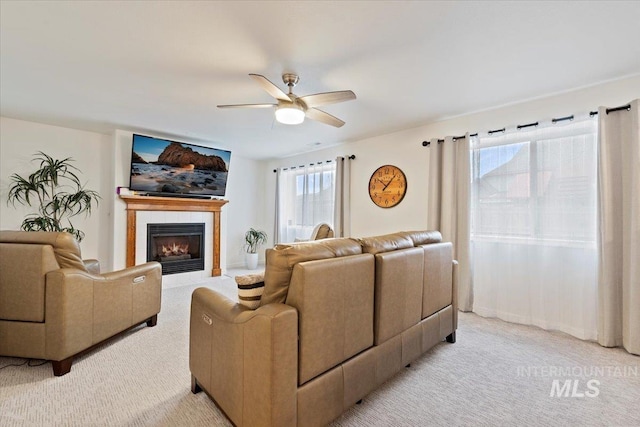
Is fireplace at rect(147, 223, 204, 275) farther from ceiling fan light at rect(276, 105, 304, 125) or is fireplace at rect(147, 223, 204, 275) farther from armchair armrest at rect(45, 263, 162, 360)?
ceiling fan light at rect(276, 105, 304, 125)

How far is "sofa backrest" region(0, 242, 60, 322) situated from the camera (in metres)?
2.13

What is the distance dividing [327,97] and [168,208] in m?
3.78

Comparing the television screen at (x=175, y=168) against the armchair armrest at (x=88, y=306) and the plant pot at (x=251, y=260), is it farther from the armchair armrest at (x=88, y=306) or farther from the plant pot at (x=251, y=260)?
the armchair armrest at (x=88, y=306)

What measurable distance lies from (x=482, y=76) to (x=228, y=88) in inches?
97.8

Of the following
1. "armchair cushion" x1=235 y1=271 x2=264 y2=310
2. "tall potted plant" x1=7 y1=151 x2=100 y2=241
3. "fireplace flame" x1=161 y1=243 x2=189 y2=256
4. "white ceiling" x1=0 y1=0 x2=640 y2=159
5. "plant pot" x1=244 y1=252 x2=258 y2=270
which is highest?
"white ceiling" x1=0 y1=0 x2=640 y2=159

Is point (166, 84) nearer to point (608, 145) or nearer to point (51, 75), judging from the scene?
point (51, 75)

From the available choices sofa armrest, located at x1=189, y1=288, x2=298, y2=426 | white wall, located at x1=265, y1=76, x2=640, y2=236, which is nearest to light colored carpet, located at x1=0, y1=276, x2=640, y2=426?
sofa armrest, located at x1=189, y1=288, x2=298, y2=426

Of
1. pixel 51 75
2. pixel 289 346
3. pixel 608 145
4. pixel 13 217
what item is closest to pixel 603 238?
pixel 608 145

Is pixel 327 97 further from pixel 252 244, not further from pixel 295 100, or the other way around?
pixel 252 244

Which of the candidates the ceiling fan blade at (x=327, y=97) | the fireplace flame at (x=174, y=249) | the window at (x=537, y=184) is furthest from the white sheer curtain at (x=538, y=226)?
the fireplace flame at (x=174, y=249)

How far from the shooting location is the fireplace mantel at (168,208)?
14.9 ft

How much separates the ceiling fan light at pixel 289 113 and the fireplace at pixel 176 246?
3.52m

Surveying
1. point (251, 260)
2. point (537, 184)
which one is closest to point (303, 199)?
point (251, 260)

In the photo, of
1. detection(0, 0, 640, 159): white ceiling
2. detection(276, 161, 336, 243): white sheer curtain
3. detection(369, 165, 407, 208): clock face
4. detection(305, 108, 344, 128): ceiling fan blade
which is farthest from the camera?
detection(276, 161, 336, 243): white sheer curtain
